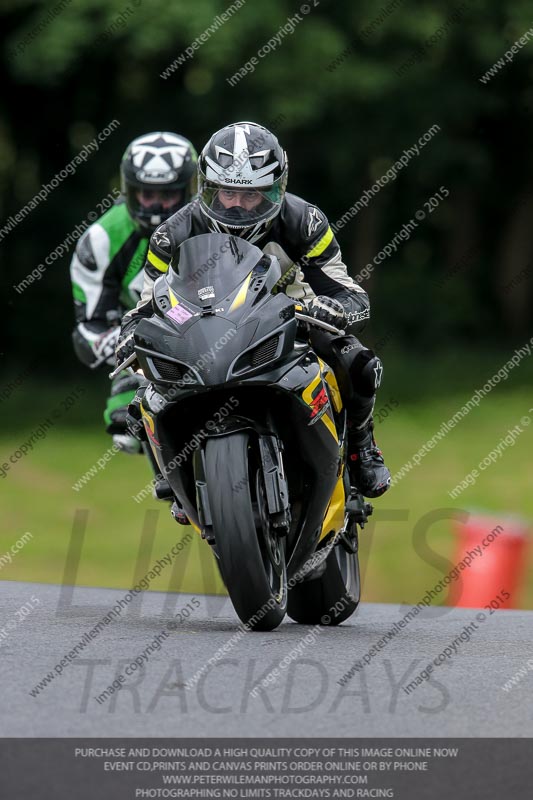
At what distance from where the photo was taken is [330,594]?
24.4ft

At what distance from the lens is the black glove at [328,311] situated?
6.50m

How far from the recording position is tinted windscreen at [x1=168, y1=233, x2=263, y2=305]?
6203mm

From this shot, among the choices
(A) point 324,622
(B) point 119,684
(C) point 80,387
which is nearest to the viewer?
(B) point 119,684

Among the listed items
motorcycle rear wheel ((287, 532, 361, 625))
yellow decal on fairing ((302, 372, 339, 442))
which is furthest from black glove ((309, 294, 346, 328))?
motorcycle rear wheel ((287, 532, 361, 625))

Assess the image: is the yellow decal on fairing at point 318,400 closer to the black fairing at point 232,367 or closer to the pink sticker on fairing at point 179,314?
the black fairing at point 232,367

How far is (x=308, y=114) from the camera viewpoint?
22.1m

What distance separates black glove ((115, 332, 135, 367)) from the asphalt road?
1.19m

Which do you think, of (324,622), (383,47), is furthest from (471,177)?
(324,622)

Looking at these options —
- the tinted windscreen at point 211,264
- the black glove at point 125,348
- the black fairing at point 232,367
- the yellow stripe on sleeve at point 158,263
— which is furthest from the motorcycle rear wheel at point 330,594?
the tinted windscreen at point 211,264

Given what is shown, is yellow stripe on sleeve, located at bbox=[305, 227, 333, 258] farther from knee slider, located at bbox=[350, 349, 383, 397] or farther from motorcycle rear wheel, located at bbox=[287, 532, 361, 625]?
motorcycle rear wheel, located at bbox=[287, 532, 361, 625]
